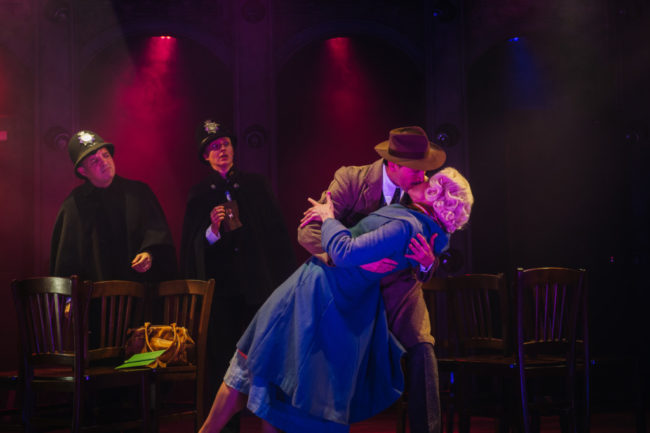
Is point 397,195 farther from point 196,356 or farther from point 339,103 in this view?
point 339,103

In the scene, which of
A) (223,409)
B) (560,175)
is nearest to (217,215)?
(223,409)

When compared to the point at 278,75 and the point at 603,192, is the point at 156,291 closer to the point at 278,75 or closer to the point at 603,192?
the point at 278,75

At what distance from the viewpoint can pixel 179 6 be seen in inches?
215

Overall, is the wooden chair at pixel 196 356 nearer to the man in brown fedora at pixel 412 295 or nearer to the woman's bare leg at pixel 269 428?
the woman's bare leg at pixel 269 428

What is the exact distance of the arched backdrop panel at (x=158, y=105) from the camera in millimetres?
5379

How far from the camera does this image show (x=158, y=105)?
5441 mm

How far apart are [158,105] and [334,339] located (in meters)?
3.61

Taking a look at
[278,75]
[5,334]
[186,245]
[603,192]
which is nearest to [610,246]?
[603,192]

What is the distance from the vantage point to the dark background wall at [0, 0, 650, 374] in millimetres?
5262

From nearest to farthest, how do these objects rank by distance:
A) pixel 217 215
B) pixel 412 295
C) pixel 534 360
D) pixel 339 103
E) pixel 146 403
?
1. pixel 412 295
2. pixel 146 403
3. pixel 534 360
4. pixel 217 215
5. pixel 339 103

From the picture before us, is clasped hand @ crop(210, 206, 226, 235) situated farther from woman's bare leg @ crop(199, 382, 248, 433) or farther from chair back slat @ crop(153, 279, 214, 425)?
woman's bare leg @ crop(199, 382, 248, 433)

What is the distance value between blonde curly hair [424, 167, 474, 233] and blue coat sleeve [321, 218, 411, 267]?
6.8 inches

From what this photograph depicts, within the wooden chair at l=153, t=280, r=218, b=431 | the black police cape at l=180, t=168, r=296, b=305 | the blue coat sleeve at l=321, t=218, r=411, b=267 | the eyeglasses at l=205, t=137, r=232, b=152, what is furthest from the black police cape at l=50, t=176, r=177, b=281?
the blue coat sleeve at l=321, t=218, r=411, b=267

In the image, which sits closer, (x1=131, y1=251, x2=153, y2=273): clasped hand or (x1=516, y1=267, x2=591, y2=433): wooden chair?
(x1=516, y1=267, x2=591, y2=433): wooden chair
